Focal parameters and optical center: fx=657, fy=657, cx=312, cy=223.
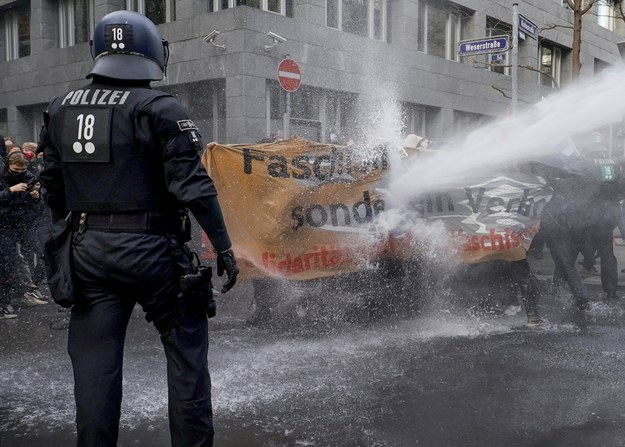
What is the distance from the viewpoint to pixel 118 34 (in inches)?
113

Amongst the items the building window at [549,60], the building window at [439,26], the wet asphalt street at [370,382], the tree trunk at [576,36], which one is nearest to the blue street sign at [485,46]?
the tree trunk at [576,36]

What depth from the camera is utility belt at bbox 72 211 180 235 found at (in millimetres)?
2721

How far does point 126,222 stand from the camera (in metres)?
2.72

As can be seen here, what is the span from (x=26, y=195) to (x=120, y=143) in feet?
15.9

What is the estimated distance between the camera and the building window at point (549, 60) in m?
22.6

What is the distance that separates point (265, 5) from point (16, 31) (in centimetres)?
993

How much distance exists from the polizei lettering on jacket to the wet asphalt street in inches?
67.8

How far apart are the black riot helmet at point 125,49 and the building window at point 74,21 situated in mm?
15874

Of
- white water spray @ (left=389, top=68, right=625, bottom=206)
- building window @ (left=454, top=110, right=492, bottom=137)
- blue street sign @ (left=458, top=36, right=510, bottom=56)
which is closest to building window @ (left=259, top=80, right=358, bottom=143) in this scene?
blue street sign @ (left=458, top=36, right=510, bottom=56)

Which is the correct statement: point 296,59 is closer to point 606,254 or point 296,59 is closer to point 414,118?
point 414,118

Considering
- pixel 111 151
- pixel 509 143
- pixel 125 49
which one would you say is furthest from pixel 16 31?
pixel 111 151

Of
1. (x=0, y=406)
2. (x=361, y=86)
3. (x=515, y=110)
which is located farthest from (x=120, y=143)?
(x=361, y=86)

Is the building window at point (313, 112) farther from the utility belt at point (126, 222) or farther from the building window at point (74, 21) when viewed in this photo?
the utility belt at point (126, 222)

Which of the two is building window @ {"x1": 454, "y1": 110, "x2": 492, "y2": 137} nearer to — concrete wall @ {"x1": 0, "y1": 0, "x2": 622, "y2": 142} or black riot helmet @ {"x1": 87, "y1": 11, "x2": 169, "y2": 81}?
concrete wall @ {"x1": 0, "y1": 0, "x2": 622, "y2": 142}
